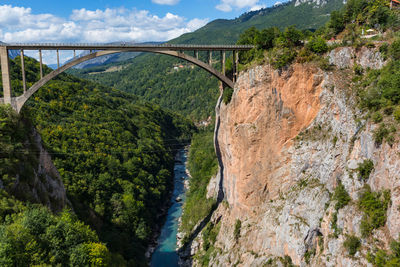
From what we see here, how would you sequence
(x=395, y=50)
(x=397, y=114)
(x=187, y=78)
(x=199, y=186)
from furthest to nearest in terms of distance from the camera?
(x=187, y=78) → (x=199, y=186) → (x=395, y=50) → (x=397, y=114)

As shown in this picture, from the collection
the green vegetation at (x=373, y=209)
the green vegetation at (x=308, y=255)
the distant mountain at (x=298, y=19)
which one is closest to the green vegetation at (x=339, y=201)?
the green vegetation at (x=373, y=209)

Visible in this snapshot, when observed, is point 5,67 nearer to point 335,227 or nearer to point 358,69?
point 335,227

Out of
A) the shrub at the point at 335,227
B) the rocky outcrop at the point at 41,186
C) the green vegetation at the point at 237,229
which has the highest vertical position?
the rocky outcrop at the point at 41,186

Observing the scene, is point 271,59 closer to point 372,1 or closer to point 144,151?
point 372,1

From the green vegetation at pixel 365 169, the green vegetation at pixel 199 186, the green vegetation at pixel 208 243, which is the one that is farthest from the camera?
the green vegetation at pixel 199 186

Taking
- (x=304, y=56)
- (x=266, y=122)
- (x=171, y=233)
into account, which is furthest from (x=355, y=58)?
(x=171, y=233)

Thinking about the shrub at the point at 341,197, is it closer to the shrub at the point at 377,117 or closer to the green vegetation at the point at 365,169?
the green vegetation at the point at 365,169

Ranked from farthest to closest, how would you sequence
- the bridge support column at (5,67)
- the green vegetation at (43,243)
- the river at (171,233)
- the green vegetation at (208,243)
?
the river at (171,233) < the green vegetation at (208,243) < the bridge support column at (5,67) < the green vegetation at (43,243)
